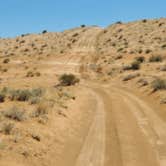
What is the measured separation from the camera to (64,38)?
100812 millimetres

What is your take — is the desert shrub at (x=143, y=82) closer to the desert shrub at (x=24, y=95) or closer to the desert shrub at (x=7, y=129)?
the desert shrub at (x=24, y=95)

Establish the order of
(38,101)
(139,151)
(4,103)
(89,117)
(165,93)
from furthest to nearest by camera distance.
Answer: (165,93), (4,103), (38,101), (89,117), (139,151)

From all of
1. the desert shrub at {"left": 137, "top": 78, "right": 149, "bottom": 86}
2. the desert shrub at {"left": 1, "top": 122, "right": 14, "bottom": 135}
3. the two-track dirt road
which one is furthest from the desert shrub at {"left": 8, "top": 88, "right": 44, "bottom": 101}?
the desert shrub at {"left": 137, "top": 78, "right": 149, "bottom": 86}

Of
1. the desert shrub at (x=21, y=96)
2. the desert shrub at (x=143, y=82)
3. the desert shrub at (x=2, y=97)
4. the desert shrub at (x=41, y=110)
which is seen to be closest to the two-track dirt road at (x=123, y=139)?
the desert shrub at (x=41, y=110)

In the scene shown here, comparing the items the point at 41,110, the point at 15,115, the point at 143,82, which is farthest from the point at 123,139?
the point at 143,82

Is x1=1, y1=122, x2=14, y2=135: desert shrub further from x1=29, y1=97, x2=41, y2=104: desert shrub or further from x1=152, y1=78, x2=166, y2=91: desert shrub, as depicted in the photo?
x1=152, y1=78, x2=166, y2=91: desert shrub

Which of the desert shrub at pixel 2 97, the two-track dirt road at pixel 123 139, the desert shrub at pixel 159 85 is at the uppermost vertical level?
the desert shrub at pixel 159 85

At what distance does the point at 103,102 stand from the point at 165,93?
4.69 meters

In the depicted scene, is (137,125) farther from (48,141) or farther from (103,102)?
(103,102)

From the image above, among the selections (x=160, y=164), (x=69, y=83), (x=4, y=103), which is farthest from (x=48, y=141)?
(x=69, y=83)

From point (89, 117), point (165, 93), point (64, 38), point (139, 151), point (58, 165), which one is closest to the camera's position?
point (58, 165)

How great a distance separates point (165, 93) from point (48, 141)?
1445cm

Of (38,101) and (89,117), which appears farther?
(38,101)

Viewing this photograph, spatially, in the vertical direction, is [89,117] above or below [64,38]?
below
